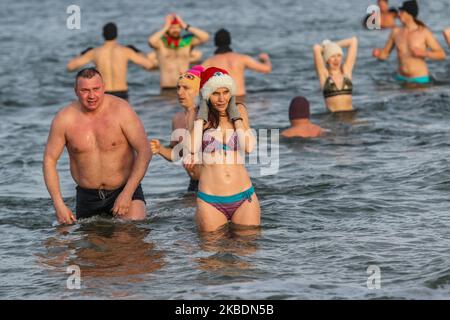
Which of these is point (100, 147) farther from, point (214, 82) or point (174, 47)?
point (174, 47)

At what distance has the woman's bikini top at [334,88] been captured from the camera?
17.1 m

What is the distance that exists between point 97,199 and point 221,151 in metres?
1.62

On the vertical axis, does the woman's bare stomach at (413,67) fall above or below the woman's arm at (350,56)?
below

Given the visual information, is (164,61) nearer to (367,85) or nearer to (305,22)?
(367,85)

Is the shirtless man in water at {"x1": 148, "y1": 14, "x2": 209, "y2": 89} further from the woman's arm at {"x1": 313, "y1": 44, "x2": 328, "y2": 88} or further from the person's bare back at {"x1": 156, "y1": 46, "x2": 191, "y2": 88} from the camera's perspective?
the woman's arm at {"x1": 313, "y1": 44, "x2": 328, "y2": 88}

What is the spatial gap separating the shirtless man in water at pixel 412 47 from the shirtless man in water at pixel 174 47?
12.0 ft

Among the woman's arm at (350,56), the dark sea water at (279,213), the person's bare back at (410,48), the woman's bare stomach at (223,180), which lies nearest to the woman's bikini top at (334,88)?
the woman's arm at (350,56)

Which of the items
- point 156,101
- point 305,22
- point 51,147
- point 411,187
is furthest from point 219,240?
point 305,22

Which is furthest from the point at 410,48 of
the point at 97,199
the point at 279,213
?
the point at 97,199

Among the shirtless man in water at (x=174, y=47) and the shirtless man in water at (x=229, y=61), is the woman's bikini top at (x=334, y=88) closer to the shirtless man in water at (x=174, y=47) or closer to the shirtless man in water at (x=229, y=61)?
the shirtless man in water at (x=229, y=61)

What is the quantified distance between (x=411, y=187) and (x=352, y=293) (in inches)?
174

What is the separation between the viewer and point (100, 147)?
10547 mm

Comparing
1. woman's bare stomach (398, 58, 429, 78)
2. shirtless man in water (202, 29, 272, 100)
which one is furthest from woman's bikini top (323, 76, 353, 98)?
woman's bare stomach (398, 58, 429, 78)

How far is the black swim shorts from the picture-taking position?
35.3 ft
